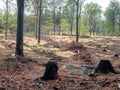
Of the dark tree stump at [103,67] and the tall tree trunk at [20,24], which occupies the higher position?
the tall tree trunk at [20,24]

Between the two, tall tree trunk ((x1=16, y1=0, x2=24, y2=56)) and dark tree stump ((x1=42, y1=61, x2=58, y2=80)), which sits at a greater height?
tall tree trunk ((x1=16, y1=0, x2=24, y2=56))

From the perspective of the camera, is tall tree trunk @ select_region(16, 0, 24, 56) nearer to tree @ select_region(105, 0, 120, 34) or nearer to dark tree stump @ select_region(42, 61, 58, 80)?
dark tree stump @ select_region(42, 61, 58, 80)

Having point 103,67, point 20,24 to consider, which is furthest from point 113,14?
point 103,67

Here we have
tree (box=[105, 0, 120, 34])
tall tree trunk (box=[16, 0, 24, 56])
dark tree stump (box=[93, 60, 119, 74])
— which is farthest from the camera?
tree (box=[105, 0, 120, 34])

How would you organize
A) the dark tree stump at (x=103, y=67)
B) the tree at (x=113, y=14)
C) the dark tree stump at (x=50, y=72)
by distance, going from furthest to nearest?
the tree at (x=113, y=14)
the dark tree stump at (x=103, y=67)
the dark tree stump at (x=50, y=72)

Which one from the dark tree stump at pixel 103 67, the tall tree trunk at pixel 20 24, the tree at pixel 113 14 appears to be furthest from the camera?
the tree at pixel 113 14

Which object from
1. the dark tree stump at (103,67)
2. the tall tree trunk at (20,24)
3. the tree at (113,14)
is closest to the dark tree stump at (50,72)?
the dark tree stump at (103,67)

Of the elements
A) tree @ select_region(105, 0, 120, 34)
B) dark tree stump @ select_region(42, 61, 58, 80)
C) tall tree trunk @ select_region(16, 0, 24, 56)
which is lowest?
dark tree stump @ select_region(42, 61, 58, 80)

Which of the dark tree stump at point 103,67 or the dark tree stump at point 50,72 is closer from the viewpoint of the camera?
the dark tree stump at point 50,72

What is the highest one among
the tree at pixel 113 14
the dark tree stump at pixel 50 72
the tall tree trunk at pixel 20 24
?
the tree at pixel 113 14

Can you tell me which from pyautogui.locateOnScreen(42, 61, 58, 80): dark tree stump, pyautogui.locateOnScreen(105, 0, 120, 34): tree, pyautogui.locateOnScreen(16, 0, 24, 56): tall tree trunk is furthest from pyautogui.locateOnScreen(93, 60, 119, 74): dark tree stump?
pyautogui.locateOnScreen(105, 0, 120, 34): tree

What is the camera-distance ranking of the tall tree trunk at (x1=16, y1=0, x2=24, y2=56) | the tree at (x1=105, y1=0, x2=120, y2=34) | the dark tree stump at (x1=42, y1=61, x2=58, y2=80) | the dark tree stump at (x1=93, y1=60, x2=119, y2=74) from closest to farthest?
1. the dark tree stump at (x1=42, y1=61, x2=58, y2=80)
2. the dark tree stump at (x1=93, y1=60, x2=119, y2=74)
3. the tall tree trunk at (x1=16, y1=0, x2=24, y2=56)
4. the tree at (x1=105, y1=0, x2=120, y2=34)

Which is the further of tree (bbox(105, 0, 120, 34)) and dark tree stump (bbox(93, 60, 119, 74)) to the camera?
tree (bbox(105, 0, 120, 34))

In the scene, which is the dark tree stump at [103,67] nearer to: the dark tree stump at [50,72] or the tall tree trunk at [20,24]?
the dark tree stump at [50,72]
